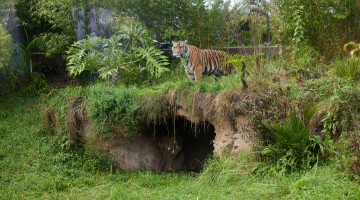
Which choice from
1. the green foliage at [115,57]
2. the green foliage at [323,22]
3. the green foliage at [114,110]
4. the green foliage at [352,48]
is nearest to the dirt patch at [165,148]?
the green foliage at [114,110]

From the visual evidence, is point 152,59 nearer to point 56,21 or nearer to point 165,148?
point 165,148

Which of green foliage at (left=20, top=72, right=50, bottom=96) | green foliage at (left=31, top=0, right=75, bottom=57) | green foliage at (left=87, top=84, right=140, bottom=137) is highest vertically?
green foliage at (left=31, top=0, right=75, bottom=57)

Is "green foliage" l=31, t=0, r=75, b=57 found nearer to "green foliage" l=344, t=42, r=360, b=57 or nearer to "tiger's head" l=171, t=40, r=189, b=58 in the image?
"tiger's head" l=171, t=40, r=189, b=58

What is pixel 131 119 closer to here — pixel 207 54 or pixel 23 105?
pixel 207 54

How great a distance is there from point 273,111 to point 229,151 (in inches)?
48.5

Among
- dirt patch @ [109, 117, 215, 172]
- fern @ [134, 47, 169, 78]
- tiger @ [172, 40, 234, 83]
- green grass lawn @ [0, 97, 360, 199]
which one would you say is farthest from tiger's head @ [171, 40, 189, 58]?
green grass lawn @ [0, 97, 360, 199]

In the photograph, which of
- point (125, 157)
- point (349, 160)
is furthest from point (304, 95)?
point (125, 157)

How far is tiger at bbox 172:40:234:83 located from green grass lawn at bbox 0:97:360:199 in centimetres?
252

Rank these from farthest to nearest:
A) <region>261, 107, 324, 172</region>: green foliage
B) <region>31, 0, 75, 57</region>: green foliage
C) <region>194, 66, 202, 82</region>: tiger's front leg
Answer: <region>31, 0, 75, 57</region>: green foliage < <region>194, 66, 202, 82</region>: tiger's front leg < <region>261, 107, 324, 172</region>: green foliage

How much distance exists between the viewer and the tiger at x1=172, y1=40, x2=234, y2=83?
826cm

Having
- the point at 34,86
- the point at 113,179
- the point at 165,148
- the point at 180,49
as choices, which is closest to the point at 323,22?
the point at 180,49

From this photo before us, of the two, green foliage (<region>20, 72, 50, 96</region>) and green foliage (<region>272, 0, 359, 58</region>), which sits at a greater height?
green foliage (<region>272, 0, 359, 58</region>)

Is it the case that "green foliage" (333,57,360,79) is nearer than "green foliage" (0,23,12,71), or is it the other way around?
"green foliage" (333,57,360,79)

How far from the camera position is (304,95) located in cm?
604
